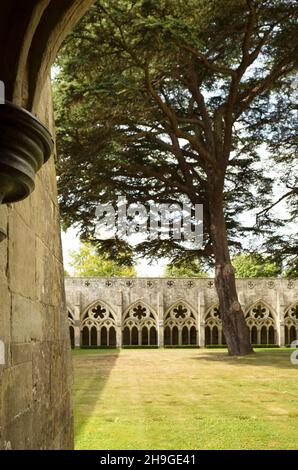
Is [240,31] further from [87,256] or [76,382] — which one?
[87,256]

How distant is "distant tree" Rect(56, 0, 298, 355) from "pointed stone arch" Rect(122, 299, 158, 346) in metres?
9.83

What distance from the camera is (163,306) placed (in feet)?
90.3

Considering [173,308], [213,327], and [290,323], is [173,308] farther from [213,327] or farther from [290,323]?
[290,323]

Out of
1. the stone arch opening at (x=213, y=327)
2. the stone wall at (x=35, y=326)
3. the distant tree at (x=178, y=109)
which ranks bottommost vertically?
the stone arch opening at (x=213, y=327)

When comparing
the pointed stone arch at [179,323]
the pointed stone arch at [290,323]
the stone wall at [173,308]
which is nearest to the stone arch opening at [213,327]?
the stone wall at [173,308]

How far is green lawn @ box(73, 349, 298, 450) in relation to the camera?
5.64 meters

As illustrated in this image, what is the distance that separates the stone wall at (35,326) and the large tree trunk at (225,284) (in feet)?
40.8

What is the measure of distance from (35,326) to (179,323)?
25.2 metres

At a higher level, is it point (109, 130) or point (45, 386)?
point (109, 130)

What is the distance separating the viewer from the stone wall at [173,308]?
27375 millimetres

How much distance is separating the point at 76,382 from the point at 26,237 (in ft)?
28.6

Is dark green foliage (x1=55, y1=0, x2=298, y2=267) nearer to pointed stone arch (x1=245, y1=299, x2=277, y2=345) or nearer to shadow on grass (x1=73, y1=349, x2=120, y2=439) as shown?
shadow on grass (x1=73, y1=349, x2=120, y2=439)

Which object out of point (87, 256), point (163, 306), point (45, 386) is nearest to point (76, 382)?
point (45, 386)

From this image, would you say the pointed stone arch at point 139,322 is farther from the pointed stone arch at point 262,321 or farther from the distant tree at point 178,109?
the distant tree at point 178,109
